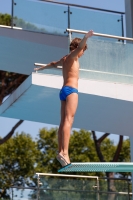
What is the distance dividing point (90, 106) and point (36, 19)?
4178mm

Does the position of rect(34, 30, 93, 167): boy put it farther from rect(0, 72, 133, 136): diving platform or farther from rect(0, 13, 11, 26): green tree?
rect(0, 13, 11, 26): green tree

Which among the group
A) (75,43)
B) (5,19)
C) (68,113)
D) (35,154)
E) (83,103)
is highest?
(5,19)

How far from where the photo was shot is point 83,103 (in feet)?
35.7

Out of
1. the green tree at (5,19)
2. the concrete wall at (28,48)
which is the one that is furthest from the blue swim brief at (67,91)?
the green tree at (5,19)

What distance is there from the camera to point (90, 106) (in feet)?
36.3

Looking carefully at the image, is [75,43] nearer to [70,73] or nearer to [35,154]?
[70,73]

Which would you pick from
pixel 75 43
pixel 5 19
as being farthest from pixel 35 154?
pixel 75 43

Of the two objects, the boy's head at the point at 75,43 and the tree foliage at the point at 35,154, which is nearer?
the boy's head at the point at 75,43

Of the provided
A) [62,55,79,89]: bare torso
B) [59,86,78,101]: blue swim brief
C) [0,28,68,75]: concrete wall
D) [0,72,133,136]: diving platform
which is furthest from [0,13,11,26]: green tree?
[59,86,78,101]: blue swim brief

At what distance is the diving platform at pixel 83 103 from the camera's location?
10453 mm

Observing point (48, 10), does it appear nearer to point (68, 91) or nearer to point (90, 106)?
point (90, 106)

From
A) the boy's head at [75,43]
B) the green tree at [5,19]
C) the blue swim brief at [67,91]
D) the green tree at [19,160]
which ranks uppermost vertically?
the green tree at [5,19]

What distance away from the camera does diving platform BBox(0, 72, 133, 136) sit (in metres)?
10.5

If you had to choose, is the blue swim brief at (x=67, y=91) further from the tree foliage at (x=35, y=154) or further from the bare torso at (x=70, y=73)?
the tree foliage at (x=35, y=154)
